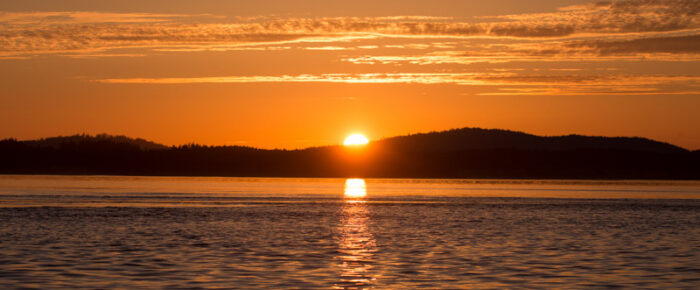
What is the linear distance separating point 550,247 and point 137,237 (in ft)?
61.2

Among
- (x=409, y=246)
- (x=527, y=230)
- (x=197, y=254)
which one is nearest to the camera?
(x=197, y=254)

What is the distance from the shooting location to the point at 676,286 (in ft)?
91.2

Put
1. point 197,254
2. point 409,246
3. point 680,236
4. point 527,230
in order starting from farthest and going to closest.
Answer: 1. point 527,230
2. point 680,236
3. point 409,246
4. point 197,254

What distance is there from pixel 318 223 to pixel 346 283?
2864 centimetres

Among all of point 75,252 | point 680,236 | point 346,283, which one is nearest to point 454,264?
point 346,283

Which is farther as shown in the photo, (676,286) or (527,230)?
(527,230)

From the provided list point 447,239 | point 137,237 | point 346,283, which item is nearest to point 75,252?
point 137,237

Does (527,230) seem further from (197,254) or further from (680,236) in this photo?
(197,254)

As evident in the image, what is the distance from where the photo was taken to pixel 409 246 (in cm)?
3997

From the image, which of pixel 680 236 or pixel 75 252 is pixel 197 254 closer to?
pixel 75 252

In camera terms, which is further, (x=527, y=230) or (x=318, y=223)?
(x=318, y=223)

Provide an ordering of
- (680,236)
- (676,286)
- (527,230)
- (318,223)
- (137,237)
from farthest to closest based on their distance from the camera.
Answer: (318,223) < (527,230) < (680,236) < (137,237) < (676,286)

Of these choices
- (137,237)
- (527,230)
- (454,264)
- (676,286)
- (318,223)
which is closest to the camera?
(676,286)

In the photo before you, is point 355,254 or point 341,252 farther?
point 341,252
